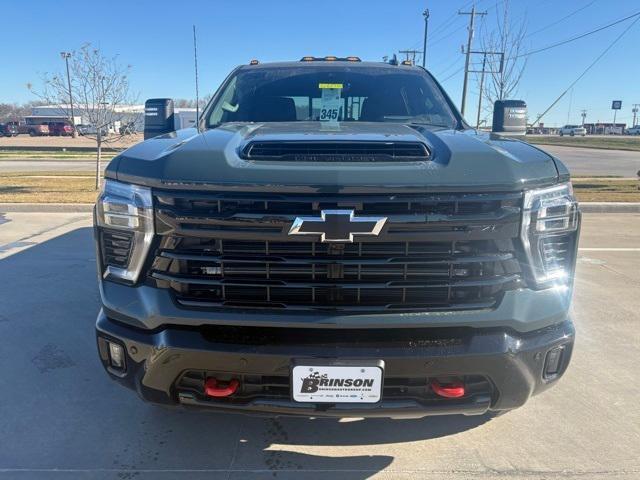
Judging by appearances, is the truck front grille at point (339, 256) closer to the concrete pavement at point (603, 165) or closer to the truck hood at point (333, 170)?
the truck hood at point (333, 170)

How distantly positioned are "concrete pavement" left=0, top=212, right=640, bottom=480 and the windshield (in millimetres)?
1889

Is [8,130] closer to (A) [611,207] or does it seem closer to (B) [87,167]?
(B) [87,167]

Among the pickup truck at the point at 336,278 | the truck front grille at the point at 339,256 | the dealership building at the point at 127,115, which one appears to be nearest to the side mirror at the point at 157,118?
the dealership building at the point at 127,115

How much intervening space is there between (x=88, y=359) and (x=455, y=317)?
273 cm

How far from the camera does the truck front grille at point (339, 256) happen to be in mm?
2049

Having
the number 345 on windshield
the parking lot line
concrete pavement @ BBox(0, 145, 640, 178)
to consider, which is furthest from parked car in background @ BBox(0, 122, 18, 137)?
the number 345 on windshield

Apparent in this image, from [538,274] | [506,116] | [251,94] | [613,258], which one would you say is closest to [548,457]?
[538,274]

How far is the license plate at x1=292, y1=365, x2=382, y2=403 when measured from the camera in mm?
2043

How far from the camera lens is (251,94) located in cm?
377

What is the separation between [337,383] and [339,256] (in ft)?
1.69

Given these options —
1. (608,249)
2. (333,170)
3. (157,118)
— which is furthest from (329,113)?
(608,249)

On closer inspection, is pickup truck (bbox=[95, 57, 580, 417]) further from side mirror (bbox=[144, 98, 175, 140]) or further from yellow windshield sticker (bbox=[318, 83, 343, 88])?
yellow windshield sticker (bbox=[318, 83, 343, 88])

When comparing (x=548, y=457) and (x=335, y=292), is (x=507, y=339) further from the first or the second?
(x=548, y=457)

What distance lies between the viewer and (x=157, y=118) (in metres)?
Result: 3.71
